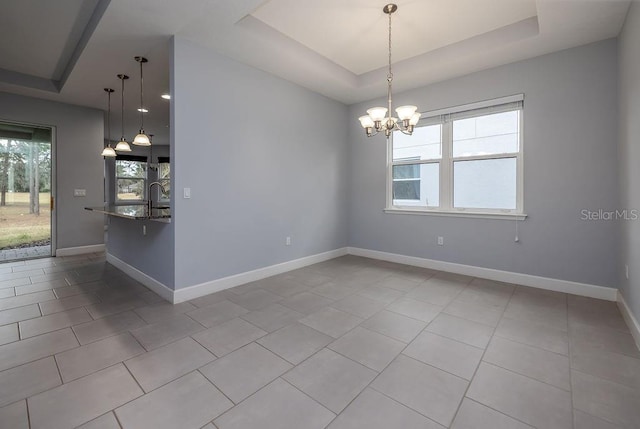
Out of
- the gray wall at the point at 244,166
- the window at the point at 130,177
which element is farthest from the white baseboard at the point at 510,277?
the window at the point at 130,177

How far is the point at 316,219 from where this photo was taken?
4.73 meters

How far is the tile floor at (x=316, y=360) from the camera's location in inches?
59.1

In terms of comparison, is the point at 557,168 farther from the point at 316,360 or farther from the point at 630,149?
the point at 316,360

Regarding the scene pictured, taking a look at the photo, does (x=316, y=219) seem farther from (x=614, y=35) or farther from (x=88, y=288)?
(x=614, y=35)

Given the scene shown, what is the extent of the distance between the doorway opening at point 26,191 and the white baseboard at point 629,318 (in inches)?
306

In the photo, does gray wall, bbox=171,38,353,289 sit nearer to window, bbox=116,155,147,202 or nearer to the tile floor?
the tile floor

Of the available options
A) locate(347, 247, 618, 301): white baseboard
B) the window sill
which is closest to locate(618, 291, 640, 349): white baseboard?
locate(347, 247, 618, 301): white baseboard

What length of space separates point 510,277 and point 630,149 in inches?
71.7

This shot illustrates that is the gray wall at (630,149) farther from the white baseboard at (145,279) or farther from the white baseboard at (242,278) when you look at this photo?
the white baseboard at (145,279)

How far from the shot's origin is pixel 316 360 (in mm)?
1995

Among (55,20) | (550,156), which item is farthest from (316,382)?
(55,20)

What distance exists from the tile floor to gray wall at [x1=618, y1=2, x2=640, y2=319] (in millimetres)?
436

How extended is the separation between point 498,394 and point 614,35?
3.67 metres

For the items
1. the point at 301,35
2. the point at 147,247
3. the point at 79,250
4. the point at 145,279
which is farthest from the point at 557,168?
the point at 79,250
